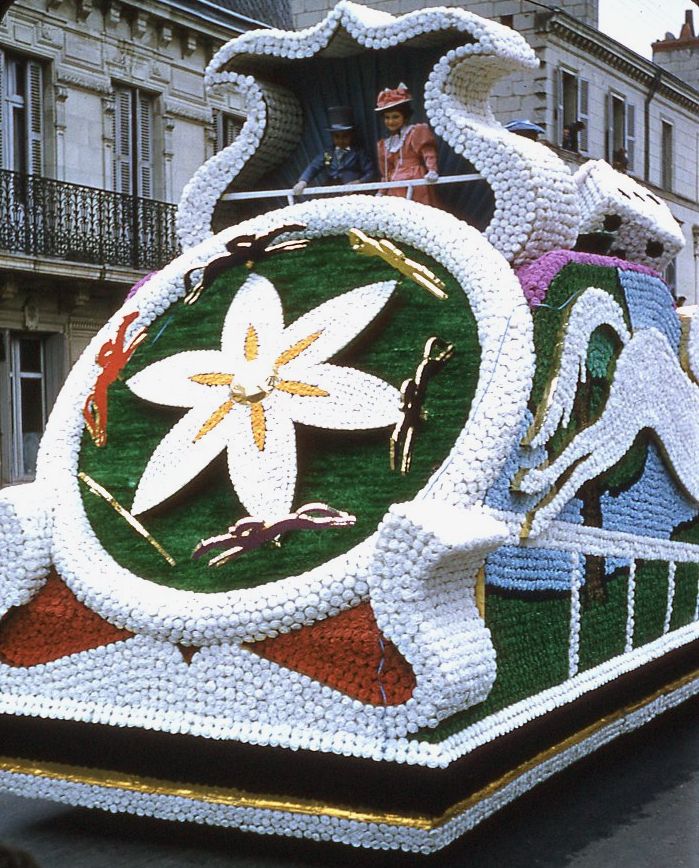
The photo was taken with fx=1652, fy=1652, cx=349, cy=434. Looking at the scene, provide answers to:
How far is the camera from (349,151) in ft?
22.7

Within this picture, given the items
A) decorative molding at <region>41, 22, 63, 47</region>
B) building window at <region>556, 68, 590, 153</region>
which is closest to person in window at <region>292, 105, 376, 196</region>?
decorative molding at <region>41, 22, 63, 47</region>

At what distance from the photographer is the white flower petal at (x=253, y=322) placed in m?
5.66

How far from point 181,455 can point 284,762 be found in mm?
1188

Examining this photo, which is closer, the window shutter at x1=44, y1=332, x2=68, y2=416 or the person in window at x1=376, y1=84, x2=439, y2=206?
the person in window at x1=376, y1=84, x2=439, y2=206

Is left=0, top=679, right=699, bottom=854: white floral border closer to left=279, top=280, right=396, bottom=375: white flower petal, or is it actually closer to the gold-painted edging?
the gold-painted edging

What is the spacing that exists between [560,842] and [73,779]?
153cm

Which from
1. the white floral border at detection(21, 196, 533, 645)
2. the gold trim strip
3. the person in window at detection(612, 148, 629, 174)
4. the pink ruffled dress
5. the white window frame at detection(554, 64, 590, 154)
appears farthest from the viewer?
the white window frame at detection(554, 64, 590, 154)

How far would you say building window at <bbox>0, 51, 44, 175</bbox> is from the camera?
712 inches

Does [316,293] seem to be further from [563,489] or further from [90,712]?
[90,712]

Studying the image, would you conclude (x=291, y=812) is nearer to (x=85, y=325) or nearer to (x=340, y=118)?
(x=340, y=118)

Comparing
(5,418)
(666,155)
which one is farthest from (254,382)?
(666,155)

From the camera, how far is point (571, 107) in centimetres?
2705

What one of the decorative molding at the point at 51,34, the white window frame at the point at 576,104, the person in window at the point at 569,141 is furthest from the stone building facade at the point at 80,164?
the white window frame at the point at 576,104

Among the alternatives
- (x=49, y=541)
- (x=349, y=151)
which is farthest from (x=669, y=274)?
(x=49, y=541)
